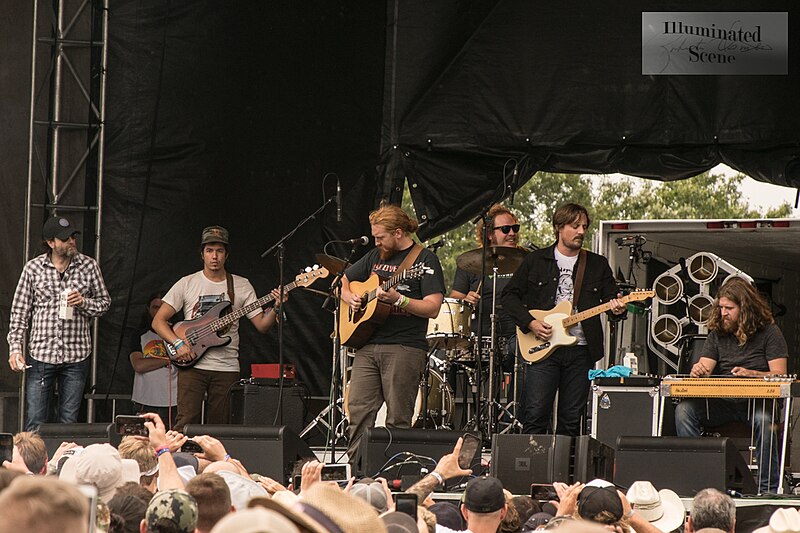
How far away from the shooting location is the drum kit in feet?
34.9

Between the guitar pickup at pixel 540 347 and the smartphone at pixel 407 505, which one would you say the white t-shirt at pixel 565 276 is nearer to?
the guitar pickup at pixel 540 347

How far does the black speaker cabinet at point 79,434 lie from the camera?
775 centimetres

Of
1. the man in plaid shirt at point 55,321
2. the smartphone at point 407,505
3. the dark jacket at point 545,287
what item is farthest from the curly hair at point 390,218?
the smartphone at point 407,505

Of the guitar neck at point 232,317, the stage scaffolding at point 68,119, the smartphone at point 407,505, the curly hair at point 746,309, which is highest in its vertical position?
the stage scaffolding at point 68,119

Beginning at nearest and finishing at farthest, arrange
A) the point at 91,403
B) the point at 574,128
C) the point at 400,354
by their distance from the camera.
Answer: the point at 400,354 < the point at 91,403 < the point at 574,128

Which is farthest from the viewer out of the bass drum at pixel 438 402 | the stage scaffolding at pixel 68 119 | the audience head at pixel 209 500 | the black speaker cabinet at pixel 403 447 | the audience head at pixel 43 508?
the bass drum at pixel 438 402

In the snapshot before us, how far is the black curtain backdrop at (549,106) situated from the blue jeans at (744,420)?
310 cm

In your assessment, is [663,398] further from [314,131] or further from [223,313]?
[314,131]

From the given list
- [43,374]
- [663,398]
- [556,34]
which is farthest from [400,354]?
[556,34]

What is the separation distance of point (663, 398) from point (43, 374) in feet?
16.6

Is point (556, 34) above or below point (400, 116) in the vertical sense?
above

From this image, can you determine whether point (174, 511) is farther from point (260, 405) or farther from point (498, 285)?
point (498, 285)

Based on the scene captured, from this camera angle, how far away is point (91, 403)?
1087cm

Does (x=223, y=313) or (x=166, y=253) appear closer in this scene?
(x=223, y=313)
